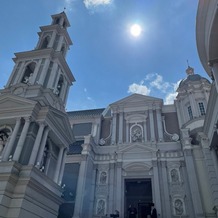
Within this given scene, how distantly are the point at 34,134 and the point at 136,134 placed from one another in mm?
13974

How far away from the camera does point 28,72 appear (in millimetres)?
20891

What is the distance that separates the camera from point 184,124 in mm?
24953

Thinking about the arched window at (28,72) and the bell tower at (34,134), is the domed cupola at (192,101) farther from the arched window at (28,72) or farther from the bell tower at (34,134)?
the arched window at (28,72)

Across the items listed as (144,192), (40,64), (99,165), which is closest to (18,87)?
(40,64)

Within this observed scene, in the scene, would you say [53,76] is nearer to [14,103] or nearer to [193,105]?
[14,103]

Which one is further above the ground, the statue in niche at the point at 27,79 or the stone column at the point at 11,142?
the statue in niche at the point at 27,79

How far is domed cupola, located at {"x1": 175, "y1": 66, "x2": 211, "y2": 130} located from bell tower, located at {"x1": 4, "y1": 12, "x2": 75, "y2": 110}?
13538 millimetres

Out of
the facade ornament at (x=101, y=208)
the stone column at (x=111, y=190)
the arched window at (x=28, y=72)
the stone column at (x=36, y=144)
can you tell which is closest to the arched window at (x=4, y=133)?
the stone column at (x=36, y=144)

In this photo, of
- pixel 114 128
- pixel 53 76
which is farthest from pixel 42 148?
pixel 114 128

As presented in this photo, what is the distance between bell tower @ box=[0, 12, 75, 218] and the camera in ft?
40.3

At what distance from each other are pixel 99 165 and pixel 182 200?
9158 mm

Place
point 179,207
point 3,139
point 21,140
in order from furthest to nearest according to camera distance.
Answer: point 179,207
point 3,139
point 21,140

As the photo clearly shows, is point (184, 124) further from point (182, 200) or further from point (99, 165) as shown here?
point (99, 165)

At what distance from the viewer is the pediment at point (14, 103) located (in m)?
15.3
